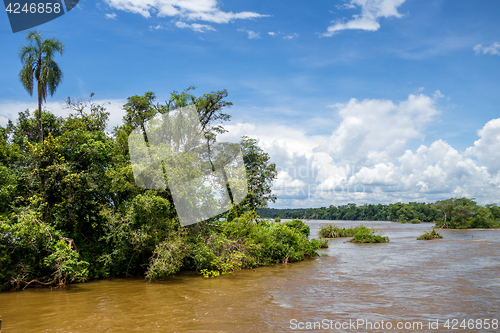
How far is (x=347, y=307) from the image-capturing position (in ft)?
34.7

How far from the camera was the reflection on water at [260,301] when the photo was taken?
365 inches

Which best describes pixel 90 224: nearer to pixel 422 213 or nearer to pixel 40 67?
pixel 40 67

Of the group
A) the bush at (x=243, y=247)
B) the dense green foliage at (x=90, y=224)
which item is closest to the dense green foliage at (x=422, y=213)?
the bush at (x=243, y=247)

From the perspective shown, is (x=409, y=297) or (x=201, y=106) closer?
(x=409, y=297)

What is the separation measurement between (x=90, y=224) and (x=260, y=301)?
9414 mm

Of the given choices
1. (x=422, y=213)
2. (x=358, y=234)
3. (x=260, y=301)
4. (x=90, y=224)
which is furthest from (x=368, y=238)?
(x=422, y=213)

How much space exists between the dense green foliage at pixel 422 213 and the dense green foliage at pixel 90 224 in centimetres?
966

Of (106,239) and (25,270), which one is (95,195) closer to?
(106,239)

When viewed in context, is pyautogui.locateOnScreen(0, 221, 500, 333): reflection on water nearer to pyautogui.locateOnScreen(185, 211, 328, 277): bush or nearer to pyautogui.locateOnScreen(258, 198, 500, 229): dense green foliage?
pyautogui.locateOnScreen(185, 211, 328, 277): bush

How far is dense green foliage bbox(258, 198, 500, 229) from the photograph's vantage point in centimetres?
5344

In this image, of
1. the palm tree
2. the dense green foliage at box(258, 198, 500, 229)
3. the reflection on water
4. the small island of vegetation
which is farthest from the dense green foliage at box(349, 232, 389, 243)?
the palm tree

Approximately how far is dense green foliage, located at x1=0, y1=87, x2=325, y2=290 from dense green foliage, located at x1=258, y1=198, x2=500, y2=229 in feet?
31.7

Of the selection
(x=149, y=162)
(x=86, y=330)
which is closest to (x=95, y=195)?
(x=149, y=162)

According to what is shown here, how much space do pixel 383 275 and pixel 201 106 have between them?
45.0ft
